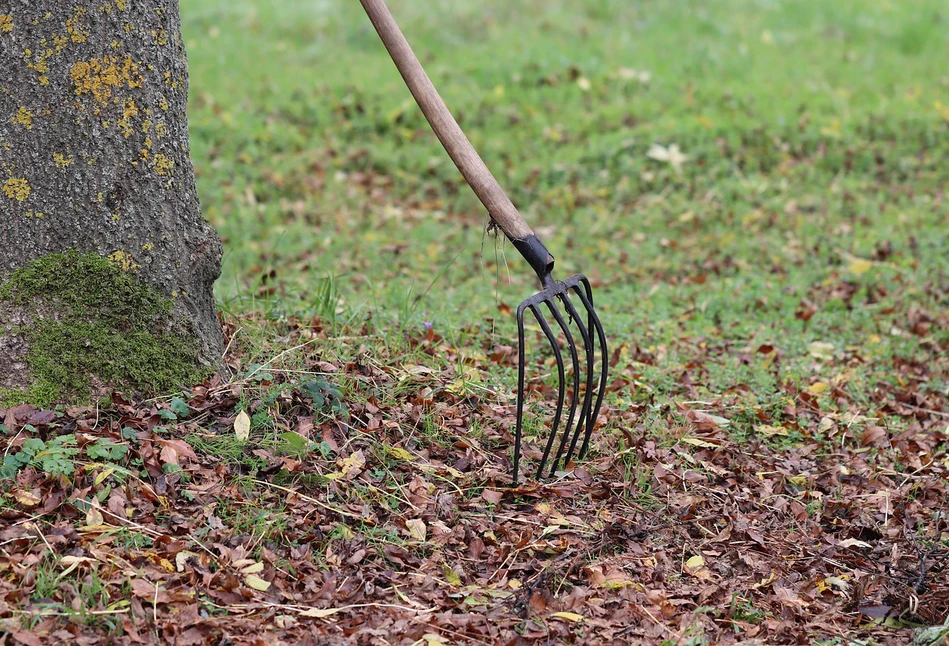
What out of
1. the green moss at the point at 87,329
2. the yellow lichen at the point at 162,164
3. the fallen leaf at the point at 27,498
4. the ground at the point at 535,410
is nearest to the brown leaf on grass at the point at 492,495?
the ground at the point at 535,410

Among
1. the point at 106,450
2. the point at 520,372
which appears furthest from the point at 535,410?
the point at 106,450

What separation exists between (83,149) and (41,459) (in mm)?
922

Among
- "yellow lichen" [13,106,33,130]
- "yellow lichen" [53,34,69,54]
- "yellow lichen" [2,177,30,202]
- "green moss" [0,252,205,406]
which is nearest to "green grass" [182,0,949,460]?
"green moss" [0,252,205,406]

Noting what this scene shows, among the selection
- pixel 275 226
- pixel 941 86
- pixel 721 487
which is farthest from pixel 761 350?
pixel 941 86

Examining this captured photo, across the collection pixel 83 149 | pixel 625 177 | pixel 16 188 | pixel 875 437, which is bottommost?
pixel 875 437

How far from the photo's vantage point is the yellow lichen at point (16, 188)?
2.62m

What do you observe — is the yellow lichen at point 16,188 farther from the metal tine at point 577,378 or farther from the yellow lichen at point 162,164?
the metal tine at point 577,378

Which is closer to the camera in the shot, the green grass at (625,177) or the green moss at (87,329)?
the green moss at (87,329)

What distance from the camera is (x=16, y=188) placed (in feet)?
8.58

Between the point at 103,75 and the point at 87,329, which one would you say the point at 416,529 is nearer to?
the point at 87,329

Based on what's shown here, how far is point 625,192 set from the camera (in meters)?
Answer: 6.65

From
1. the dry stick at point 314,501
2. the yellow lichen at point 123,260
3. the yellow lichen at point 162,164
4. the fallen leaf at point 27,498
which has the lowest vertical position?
the dry stick at point 314,501

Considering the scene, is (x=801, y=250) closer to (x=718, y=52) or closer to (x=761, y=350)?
(x=761, y=350)

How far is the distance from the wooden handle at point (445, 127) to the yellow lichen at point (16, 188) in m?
1.18
